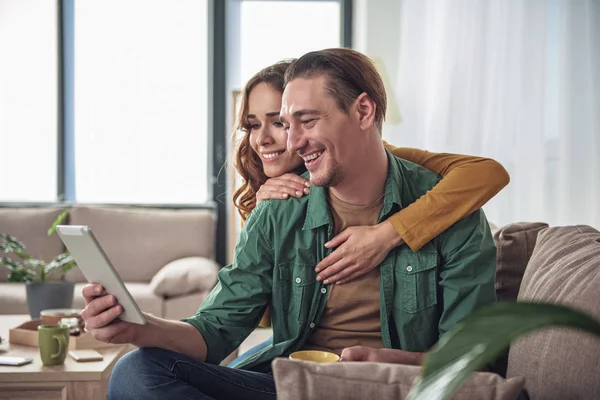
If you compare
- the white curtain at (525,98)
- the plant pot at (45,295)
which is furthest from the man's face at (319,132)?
the white curtain at (525,98)

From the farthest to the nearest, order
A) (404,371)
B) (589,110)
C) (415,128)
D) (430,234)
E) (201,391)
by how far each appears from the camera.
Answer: (415,128) → (589,110) → (430,234) → (201,391) → (404,371)

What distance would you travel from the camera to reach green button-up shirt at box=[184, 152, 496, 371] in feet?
5.45

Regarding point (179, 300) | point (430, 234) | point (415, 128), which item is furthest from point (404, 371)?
point (415, 128)

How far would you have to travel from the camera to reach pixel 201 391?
1.45m

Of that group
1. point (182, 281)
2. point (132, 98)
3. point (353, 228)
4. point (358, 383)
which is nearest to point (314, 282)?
point (353, 228)

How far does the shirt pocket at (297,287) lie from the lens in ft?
5.60

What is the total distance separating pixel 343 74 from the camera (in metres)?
1.74

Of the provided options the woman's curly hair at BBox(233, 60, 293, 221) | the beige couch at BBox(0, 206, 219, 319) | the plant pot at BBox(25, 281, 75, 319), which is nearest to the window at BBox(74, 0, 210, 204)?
the beige couch at BBox(0, 206, 219, 319)

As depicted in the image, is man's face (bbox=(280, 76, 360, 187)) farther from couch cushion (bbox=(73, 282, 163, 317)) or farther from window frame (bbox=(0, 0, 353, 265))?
window frame (bbox=(0, 0, 353, 265))

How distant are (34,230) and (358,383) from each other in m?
4.07

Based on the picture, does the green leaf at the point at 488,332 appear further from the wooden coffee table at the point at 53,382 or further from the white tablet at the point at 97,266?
the wooden coffee table at the point at 53,382

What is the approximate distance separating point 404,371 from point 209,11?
4.63 meters

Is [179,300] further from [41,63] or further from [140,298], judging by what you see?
[41,63]

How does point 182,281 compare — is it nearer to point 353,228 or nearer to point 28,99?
point 28,99
